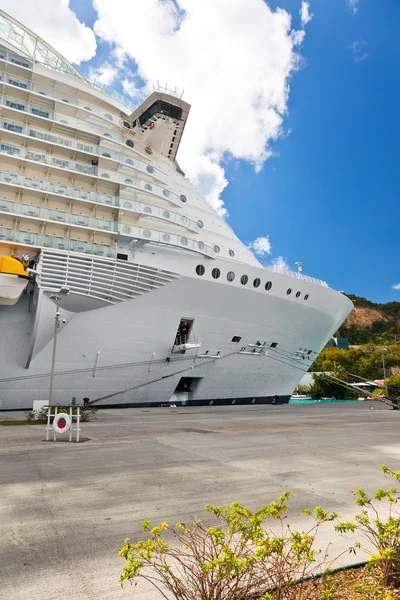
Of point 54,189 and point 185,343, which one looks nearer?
point 54,189

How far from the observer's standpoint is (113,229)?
19500 millimetres

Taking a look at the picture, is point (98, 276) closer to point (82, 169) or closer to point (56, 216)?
point (56, 216)

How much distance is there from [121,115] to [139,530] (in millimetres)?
27604

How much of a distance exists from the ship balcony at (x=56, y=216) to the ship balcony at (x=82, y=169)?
8.48ft

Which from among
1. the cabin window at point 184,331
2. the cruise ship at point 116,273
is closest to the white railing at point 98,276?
the cruise ship at point 116,273

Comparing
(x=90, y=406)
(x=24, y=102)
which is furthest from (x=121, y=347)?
(x=24, y=102)

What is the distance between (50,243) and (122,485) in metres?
14.8

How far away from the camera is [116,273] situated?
18266 millimetres

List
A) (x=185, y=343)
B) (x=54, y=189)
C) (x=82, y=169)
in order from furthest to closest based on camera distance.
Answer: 1. (x=185, y=343)
2. (x=82, y=169)
3. (x=54, y=189)

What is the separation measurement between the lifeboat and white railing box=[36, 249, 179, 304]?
2.21ft

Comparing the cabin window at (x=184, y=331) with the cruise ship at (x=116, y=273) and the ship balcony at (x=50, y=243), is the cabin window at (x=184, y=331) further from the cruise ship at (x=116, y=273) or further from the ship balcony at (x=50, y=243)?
the ship balcony at (x=50, y=243)

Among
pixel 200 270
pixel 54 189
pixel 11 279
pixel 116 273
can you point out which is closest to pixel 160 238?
pixel 200 270

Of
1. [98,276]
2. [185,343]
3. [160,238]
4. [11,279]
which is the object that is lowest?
[185,343]

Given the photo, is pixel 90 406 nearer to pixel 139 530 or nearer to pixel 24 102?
pixel 139 530
